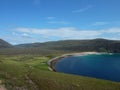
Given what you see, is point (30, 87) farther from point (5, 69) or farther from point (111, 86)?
point (111, 86)

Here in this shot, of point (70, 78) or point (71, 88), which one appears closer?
point (71, 88)

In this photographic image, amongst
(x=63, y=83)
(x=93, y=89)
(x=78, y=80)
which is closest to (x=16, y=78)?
(x=63, y=83)

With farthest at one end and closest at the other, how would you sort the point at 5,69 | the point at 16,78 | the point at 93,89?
the point at 5,69
the point at 16,78
the point at 93,89

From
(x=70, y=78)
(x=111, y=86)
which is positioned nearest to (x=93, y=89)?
(x=111, y=86)

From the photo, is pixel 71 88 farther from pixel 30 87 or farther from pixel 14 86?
pixel 14 86

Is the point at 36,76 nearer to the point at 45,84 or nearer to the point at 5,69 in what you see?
the point at 45,84

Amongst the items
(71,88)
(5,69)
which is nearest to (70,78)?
(71,88)

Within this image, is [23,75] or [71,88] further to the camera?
[23,75]

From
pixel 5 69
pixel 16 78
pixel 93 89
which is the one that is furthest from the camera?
pixel 5 69
